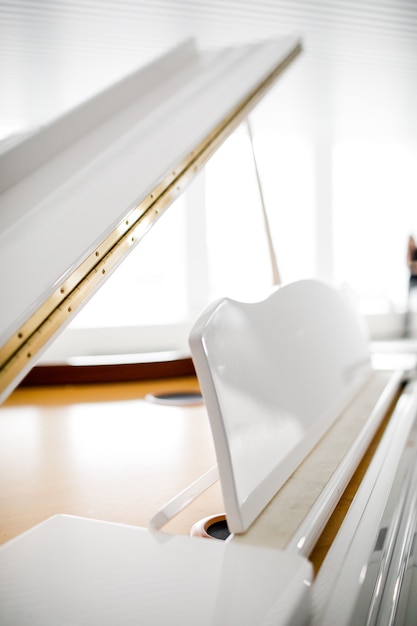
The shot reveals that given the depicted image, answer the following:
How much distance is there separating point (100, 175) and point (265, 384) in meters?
0.52

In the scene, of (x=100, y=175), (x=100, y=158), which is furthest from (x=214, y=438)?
(x=100, y=158)

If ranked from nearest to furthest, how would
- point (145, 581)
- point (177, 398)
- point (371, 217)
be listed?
point (145, 581) < point (177, 398) < point (371, 217)

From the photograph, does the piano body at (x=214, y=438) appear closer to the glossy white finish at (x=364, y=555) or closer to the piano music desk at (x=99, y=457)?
the glossy white finish at (x=364, y=555)

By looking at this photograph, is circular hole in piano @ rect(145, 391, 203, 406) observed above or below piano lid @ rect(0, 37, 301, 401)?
below

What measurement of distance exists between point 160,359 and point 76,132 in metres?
1.30

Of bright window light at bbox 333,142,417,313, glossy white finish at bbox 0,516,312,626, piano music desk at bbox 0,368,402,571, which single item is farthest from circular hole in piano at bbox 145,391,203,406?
bright window light at bbox 333,142,417,313

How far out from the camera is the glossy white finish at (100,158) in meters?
0.87

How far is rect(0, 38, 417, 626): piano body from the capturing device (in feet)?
2.38

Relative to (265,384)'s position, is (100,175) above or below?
above

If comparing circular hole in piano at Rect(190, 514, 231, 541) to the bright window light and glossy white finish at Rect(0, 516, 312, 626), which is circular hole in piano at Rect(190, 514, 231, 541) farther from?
the bright window light

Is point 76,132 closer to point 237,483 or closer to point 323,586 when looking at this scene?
point 237,483

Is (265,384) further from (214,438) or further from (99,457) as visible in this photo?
(99,457)

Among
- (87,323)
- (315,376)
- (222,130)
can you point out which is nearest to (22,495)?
(315,376)

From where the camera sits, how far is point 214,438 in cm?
89
